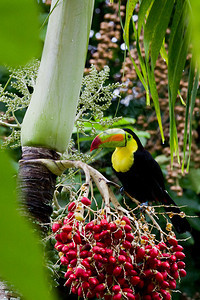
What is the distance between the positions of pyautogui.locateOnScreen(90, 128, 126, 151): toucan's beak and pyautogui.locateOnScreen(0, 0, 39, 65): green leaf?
81cm

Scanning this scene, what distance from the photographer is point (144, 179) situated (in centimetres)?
122

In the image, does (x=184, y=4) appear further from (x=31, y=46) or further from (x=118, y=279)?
(x=31, y=46)

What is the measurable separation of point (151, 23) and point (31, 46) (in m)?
0.63

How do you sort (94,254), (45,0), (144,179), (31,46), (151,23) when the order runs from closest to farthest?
(31,46) < (94,254) < (151,23) < (144,179) < (45,0)

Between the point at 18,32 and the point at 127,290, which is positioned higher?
the point at 18,32

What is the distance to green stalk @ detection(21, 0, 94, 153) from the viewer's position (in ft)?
1.89

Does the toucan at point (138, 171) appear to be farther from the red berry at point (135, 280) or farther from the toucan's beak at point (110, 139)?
the red berry at point (135, 280)

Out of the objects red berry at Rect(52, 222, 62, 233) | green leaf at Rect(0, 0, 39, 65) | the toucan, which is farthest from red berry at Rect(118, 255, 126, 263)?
the toucan

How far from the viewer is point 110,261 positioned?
53 centimetres

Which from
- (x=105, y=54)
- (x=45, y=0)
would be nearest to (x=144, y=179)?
(x=105, y=54)

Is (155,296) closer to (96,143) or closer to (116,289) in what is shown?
(116,289)

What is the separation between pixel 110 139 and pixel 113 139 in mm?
54

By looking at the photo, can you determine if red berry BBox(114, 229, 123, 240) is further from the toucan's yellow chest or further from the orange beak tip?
the toucan's yellow chest

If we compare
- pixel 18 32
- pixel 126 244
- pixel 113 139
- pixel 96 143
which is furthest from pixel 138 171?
pixel 18 32
